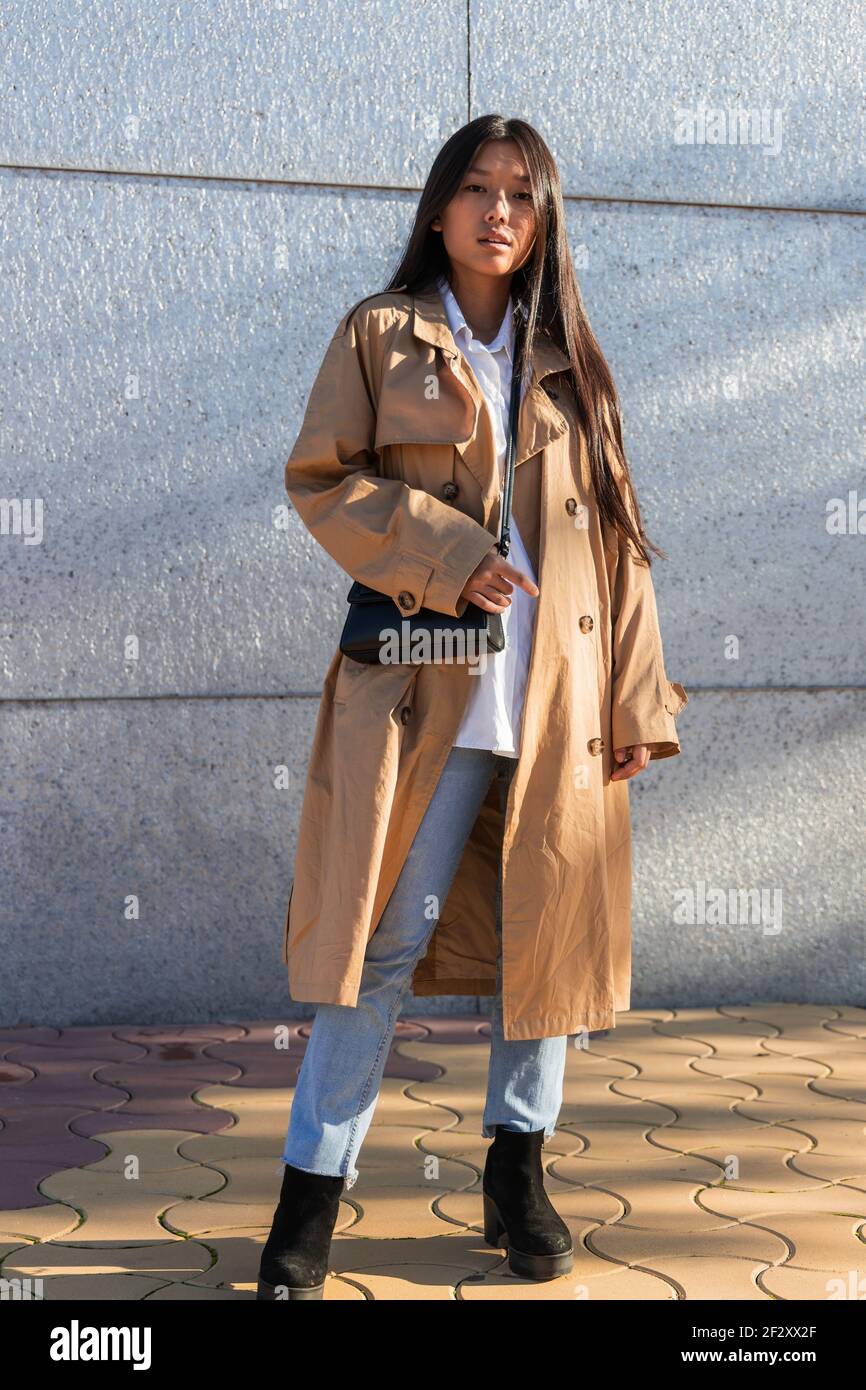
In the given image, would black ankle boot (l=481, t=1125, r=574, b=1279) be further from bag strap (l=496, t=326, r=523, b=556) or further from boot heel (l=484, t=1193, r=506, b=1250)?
bag strap (l=496, t=326, r=523, b=556)

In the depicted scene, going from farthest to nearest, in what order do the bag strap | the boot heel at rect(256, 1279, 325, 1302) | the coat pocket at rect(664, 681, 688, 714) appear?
the coat pocket at rect(664, 681, 688, 714) < the bag strap < the boot heel at rect(256, 1279, 325, 1302)

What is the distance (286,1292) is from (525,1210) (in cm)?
45

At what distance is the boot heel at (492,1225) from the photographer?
8.48ft

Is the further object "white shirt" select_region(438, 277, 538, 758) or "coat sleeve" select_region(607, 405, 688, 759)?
"coat sleeve" select_region(607, 405, 688, 759)

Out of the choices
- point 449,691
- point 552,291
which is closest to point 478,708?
point 449,691

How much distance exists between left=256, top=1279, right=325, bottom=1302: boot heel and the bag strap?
1217mm

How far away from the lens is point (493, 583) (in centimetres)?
229

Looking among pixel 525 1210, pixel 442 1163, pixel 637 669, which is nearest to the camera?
pixel 525 1210

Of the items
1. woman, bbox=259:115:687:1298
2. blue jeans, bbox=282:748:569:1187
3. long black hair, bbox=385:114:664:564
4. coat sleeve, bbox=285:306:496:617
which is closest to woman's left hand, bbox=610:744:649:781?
woman, bbox=259:115:687:1298

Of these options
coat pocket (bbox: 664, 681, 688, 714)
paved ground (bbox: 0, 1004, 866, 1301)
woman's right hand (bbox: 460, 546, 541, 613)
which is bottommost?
paved ground (bbox: 0, 1004, 866, 1301)

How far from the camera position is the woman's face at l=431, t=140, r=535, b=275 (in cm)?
246

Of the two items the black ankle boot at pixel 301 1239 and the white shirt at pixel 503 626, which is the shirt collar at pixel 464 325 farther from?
the black ankle boot at pixel 301 1239

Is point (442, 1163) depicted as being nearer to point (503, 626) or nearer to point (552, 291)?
point (503, 626)

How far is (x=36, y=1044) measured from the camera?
4.08 m
